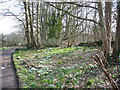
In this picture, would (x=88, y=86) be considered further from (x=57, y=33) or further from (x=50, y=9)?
(x=50, y=9)

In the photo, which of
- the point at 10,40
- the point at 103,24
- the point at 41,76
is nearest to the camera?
the point at 41,76

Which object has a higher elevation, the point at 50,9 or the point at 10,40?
the point at 50,9

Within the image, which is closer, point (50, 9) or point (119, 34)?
point (119, 34)

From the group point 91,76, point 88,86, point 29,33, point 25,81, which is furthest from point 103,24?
point 29,33

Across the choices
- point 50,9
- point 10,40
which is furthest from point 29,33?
point 10,40

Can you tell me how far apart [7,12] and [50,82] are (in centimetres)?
1124

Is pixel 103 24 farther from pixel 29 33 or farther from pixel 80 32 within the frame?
pixel 80 32

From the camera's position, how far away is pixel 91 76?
341 cm

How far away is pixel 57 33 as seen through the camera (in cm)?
1496

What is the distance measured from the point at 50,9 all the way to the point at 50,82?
14.2 metres

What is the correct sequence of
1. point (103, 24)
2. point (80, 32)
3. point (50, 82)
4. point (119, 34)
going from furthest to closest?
point (80, 32)
point (119, 34)
point (103, 24)
point (50, 82)

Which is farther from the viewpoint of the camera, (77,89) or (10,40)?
(10,40)

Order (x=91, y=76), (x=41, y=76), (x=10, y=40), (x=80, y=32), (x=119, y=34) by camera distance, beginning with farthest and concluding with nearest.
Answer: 1. (x=10, y=40)
2. (x=80, y=32)
3. (x=119, y=34)
4. (x=41, y=76)
5. (x=91, y=76)

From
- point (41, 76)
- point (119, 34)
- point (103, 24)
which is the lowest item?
point (41, 76)
